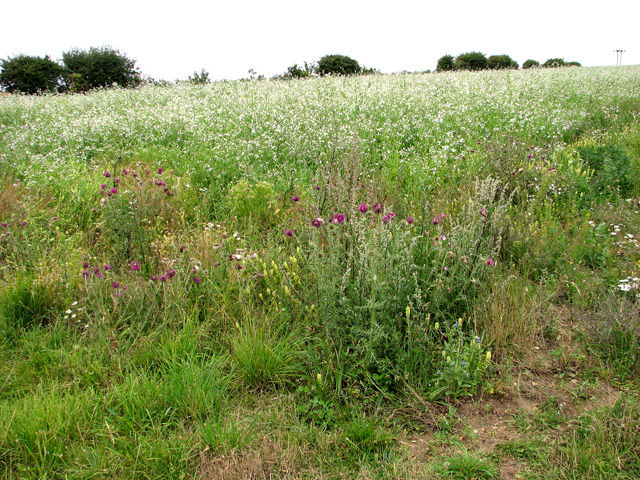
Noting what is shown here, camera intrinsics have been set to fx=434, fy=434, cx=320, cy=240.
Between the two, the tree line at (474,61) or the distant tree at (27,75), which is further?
the tree line at (474,61)

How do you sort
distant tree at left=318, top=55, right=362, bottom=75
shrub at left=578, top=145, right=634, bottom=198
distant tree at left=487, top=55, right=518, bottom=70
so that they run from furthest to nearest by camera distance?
distant tree at left=487, top=55, right=518, bottom=70 → distant tree at left=318, top=55, right=362, bottom=75 → shrub at left=578, top=145, right=634, bottom=198

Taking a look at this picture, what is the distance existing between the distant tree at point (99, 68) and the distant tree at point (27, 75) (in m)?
1.02

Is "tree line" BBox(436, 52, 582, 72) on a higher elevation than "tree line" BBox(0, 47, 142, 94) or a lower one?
higher

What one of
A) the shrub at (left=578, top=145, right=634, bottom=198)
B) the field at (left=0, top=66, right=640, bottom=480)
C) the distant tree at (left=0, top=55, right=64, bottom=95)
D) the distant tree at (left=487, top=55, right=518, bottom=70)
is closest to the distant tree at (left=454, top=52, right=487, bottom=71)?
the distant tree at (left=487, top=55, right=518, bottom=70)

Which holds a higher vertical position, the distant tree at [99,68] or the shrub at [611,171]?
the distant tree at [99,68]

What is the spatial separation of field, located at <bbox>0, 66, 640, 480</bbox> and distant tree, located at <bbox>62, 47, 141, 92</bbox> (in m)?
21.0

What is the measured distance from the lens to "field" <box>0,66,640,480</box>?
2369mm

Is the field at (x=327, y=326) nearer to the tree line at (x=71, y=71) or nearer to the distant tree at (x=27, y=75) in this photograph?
the tree line at (x=71, y=71)

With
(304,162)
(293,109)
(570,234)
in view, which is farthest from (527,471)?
(293,109)

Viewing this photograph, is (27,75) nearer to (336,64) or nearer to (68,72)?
(68,72)

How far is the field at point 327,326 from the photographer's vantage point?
2369 mm

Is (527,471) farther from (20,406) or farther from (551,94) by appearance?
(551,94)

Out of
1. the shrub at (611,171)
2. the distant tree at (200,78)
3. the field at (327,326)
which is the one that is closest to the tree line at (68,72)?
the distant tree at (200,78)

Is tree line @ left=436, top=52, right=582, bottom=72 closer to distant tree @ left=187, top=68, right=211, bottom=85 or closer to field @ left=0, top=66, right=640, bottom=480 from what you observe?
distant tree @ left=187, top=68, right=211, bottom=85
